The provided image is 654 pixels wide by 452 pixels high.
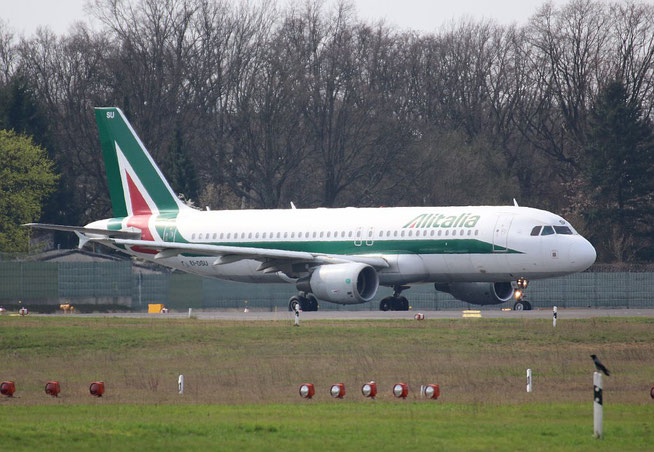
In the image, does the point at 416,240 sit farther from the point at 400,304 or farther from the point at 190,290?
the point at 190,290

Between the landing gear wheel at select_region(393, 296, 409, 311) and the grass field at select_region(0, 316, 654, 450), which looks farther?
the landing gear wheel at select_region(393, 296, 409, 311)

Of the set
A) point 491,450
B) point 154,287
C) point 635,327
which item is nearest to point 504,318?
point 635,327

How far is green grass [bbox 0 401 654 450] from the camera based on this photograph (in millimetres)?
17219

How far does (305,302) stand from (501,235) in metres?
8.56

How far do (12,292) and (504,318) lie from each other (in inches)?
953

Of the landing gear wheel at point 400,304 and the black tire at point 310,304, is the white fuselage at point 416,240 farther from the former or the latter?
the landing gear wheel at point 400,304

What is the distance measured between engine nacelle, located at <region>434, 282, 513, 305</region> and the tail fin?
41.0 feet

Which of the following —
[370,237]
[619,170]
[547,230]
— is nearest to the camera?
[547,230]

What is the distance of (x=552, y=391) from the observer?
2431 cm

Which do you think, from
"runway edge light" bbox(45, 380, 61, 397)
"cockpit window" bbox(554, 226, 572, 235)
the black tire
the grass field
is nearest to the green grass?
the grass field

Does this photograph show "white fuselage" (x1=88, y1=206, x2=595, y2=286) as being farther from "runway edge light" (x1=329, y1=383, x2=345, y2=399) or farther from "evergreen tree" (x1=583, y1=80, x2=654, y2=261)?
"evergreen tree" (x1=583, y1=80, x2=654, y2=261)

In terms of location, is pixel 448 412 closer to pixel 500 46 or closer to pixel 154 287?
pixel 154 287

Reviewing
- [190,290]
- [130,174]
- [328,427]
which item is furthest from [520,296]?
[328,427]

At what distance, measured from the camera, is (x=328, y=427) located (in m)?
18.7
